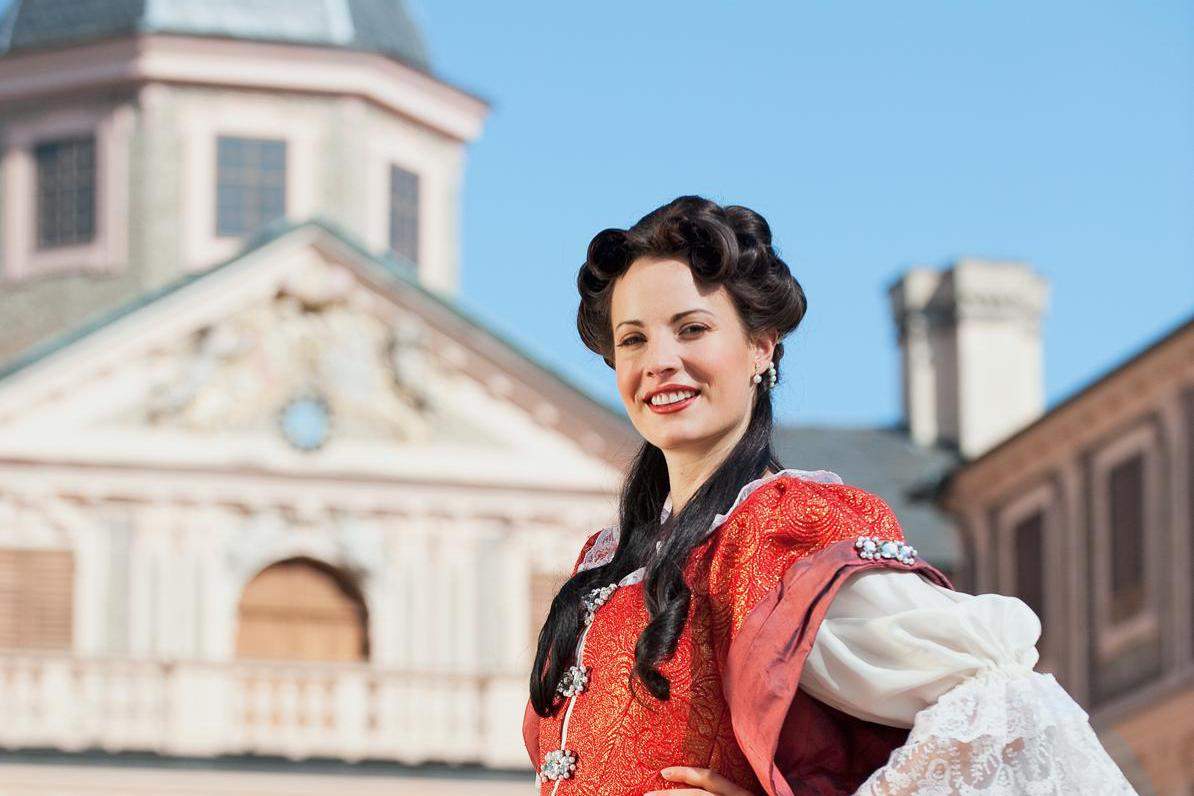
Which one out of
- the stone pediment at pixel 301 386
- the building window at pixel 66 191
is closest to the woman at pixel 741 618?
the stone pediment at pixel 301 386

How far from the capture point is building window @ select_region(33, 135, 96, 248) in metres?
34.2

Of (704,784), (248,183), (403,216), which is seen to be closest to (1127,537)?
(403,216)

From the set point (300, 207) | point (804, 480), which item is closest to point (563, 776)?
point (804, 480)

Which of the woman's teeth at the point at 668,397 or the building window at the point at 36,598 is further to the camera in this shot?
the building window at the point at 36,598

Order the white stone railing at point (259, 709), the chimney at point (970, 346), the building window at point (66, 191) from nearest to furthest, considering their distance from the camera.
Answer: the white stone railing at point (259, 709)
the building window at point (66, 191)
the chimney at point (970, 346)

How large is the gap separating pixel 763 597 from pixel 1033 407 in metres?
31.9

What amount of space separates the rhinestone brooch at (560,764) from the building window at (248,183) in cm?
2911

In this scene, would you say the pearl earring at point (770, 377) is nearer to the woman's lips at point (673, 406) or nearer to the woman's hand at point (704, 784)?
the woman's lips at point (673, 406)

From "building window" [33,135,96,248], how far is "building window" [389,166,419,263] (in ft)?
11.2

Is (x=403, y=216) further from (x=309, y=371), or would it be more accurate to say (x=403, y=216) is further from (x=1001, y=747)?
(x=1001, y=747)

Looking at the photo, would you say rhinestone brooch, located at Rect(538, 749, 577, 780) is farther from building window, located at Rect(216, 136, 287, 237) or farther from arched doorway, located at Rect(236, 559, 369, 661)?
building window, located at Rect(216, 136, 287, 237)

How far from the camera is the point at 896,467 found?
34.6 m

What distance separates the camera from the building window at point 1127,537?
28.3 meters

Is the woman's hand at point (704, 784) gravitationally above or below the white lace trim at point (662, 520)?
below
